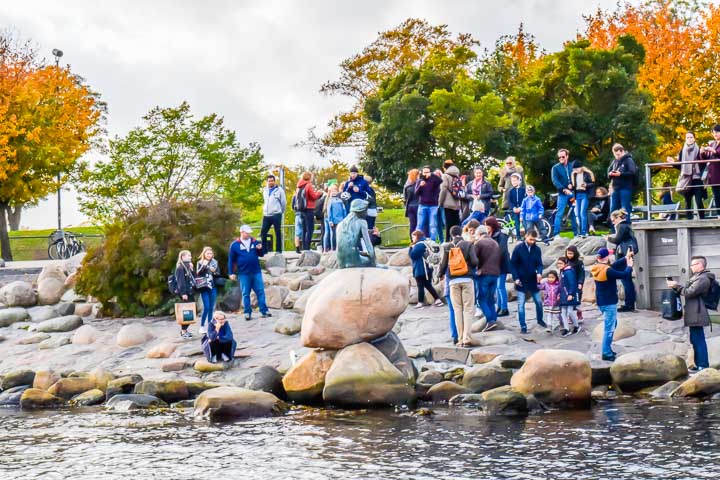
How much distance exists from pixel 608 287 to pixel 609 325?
2.19 feet

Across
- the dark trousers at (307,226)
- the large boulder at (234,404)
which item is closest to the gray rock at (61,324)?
the dark trousers at (307,226)

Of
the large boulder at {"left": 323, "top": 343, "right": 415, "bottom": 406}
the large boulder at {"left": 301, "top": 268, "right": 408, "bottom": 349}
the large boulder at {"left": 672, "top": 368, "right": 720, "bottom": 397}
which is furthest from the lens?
the large boulder at {"left": 301, "top": 268, "right": 408, "bottom": 349}

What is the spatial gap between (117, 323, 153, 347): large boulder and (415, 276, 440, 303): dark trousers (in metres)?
5.61

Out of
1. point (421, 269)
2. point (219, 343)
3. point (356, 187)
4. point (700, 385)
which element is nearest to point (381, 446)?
point (700, 385)

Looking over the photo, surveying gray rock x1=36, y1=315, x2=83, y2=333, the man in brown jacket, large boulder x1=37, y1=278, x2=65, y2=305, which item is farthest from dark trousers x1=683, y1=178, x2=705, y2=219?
large boulder x1=37, y1=278, x2=65, y2=305

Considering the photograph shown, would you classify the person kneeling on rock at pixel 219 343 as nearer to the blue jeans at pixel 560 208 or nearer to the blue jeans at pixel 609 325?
the blue jeans at pixel 609 325

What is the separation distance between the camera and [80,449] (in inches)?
586

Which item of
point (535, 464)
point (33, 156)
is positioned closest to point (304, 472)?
point (535, 464)

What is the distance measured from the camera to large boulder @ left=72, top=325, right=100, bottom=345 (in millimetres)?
23402

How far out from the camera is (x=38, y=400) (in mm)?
19297

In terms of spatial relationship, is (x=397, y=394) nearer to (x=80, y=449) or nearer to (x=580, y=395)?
(x=580, y=395)

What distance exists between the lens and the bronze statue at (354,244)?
18750 mm

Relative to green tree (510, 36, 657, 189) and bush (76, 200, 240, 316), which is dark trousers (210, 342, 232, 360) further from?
green tree (510, 36, 657, 189)

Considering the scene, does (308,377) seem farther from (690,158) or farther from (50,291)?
(50,291)
